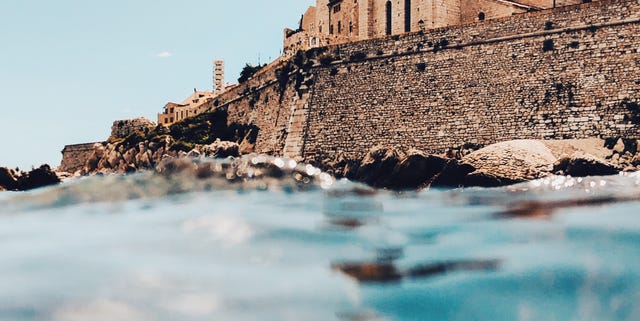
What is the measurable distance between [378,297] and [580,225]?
5.37 metres

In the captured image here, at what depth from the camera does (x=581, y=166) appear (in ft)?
69.2

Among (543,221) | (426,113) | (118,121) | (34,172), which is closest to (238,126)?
(34,172)

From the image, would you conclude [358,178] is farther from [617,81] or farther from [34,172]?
[34,172]

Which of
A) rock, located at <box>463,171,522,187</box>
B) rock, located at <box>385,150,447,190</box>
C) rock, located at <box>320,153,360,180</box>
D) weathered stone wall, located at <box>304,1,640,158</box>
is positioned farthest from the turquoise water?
rock, located at <box>320,153,360,180</box>

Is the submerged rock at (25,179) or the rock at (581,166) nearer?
the rock at (581,166)

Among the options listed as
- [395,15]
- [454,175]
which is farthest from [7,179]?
[454,175]

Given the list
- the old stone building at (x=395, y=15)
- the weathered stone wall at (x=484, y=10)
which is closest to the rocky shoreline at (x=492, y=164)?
the old stone building at (x=395, y=15)

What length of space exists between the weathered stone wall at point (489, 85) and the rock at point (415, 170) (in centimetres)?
510

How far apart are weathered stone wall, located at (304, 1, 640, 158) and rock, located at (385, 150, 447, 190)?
16.7ft

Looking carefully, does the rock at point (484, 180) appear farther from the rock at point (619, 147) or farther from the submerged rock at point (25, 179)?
the submerged rock at point (25, 179)

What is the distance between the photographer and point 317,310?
830 centimetres

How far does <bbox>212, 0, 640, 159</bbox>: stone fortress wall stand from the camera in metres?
25.2

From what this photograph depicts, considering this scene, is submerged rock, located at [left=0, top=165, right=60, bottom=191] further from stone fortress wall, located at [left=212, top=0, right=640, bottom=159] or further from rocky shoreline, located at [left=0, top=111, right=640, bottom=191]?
stone fortress wall, located at [left=212, top=0, right=640, bottom=159]

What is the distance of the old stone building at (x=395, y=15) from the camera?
3606 centimetres
